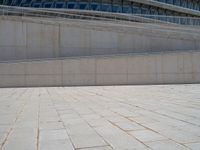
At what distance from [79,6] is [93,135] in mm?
36848

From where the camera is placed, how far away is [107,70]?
19.5m

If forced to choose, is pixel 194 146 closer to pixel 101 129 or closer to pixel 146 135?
pixel 146 135

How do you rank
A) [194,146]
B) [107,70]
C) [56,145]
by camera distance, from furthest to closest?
1. [107,70]
2. [56,145]
3. [194,146]

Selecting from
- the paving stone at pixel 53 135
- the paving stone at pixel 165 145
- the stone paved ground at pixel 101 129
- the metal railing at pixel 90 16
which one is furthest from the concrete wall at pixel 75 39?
the paving stone at pixel 165 145

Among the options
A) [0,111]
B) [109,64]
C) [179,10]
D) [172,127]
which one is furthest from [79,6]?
[172,127]

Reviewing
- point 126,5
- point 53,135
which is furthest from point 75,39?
point 126,5

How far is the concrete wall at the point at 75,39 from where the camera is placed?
19.9 m

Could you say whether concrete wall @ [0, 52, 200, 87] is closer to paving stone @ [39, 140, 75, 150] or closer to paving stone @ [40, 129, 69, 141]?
paving stone @ [40, 129, 69, 141]

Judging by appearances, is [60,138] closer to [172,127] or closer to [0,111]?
[172,127]

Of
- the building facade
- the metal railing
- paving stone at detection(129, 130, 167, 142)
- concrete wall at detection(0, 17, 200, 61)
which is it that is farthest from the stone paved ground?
the building facade

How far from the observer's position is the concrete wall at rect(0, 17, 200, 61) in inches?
784

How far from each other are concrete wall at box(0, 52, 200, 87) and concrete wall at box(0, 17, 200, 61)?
2.42 metres

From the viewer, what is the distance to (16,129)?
529cm

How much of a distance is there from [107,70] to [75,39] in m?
3.98
